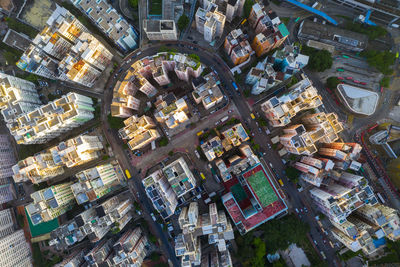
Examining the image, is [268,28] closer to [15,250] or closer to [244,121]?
[244,121]

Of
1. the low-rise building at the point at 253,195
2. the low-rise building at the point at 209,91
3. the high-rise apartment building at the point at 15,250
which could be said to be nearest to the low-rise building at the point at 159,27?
the low-rise building at the point at 209,91

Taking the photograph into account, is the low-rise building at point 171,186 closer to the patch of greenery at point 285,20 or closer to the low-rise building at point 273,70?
the low-rise building at point 273,70

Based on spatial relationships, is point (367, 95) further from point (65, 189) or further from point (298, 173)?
point (65, 189)

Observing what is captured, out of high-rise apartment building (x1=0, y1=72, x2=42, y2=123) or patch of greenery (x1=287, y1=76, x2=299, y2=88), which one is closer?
high-rise apartment building (x1=0, y1=72, x2=42, y2=123)

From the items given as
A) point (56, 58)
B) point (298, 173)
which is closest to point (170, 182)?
point (298, 173)

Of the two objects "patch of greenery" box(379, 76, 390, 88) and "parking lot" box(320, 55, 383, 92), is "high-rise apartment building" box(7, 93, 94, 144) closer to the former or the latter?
"parking lot" box(320, 55, 383, 92)

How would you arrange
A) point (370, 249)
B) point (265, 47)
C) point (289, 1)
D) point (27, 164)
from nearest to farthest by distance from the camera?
1. point (370, 249)
2. point (27, 164)
3. point (265, 47)
4. point (289, 1)

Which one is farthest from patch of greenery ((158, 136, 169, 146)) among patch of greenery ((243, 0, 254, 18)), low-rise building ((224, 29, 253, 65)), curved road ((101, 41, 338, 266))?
patch of greenery ((243, 0, 254, 18))
